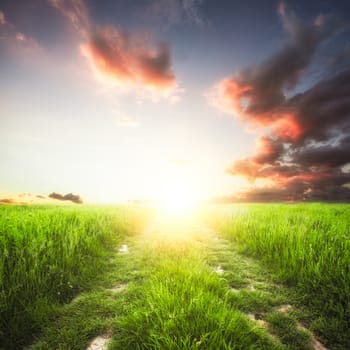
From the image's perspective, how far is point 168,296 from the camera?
11.1ft

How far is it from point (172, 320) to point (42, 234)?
13.5ft

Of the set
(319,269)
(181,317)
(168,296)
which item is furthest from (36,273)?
(319,269)

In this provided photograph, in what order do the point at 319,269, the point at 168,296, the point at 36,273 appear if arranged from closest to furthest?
the point at 168,296 < the point at 36,273 < the point at 319,269

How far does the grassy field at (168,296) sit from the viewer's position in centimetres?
296

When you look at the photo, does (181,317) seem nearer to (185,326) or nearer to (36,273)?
(185,326)

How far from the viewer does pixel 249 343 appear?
2.86 metres

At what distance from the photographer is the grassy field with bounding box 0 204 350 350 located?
296 cm

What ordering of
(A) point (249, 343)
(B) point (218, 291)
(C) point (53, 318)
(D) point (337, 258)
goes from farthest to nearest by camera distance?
1. (D) point (337, 258)
2. (B) point (218, 291)
3. (C) point (53, 318)
4. (A) point (249, 343)

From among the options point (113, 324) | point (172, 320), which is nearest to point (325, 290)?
point (172, 320)

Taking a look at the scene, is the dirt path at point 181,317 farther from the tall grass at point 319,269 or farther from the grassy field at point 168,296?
the tall grass at point 319,269

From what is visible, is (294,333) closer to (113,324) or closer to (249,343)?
(249,343)

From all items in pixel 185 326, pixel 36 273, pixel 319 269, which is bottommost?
pixel 185 326

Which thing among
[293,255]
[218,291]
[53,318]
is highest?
[293,255]

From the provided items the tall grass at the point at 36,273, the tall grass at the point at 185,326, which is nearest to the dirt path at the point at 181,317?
the tall grass at the point at 185,326
